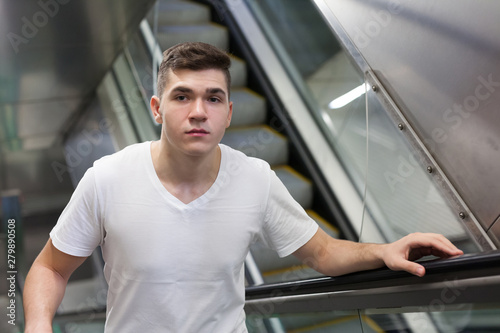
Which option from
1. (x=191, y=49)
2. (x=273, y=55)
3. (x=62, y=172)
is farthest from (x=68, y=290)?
(x=191, y=49)

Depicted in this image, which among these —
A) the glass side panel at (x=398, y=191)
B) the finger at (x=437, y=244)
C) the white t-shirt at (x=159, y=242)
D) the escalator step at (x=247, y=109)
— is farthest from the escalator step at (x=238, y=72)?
the finger at (x=437, y=244)

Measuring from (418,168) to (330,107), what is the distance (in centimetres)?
109

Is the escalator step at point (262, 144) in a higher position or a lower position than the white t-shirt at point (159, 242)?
higher

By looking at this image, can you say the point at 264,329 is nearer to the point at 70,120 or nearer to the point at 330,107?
the point at 330,107

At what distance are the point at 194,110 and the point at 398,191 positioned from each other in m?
1.61

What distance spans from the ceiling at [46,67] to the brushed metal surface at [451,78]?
2395mm

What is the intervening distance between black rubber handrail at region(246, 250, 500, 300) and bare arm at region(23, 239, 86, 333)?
0.85 meters

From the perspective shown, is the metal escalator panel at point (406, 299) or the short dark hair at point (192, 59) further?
the short dark hair at point (192, 59)

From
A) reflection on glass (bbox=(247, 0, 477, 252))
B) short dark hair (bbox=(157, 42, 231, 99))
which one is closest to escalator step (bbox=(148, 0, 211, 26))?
reflection on glass (bbox=(247, 0, 477, 252))

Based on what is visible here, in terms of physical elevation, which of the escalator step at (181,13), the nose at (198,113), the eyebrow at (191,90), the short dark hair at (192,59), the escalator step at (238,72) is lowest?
the nose at (198,113)

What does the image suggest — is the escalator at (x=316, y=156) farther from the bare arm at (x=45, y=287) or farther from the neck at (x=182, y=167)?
the bare arm at (x=45, y=287)

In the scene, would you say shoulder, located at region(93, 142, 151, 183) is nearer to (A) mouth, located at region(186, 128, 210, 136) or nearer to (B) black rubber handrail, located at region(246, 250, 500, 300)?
(A) mouth, located at region(186, 128, 210, 136)

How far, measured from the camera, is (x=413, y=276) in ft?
5.52

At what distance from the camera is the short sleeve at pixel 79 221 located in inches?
67.6
